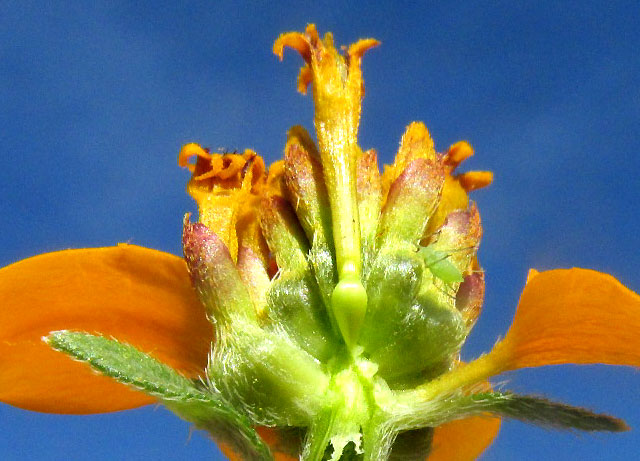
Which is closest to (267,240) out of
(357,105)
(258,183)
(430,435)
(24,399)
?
(258,183)

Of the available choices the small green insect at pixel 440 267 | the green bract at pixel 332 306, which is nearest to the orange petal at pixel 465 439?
the green bract at pixel 332 306

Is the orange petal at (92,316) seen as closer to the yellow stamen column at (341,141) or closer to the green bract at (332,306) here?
the green bract at (332,306)

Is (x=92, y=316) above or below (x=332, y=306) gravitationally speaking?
below

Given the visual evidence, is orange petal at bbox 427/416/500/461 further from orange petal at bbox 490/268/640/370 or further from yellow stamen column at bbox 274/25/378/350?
yellow stamen column at bbox 274/25/378/350

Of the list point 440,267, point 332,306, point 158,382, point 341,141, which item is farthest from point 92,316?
point 440,267

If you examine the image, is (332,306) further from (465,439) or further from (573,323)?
(465,439)

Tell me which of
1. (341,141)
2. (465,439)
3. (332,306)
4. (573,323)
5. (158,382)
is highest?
(341,141)

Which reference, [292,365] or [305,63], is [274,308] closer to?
[292,365]
